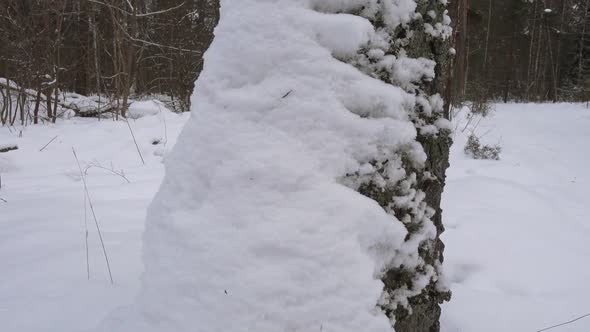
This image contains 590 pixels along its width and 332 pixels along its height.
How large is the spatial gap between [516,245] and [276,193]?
1827 mm

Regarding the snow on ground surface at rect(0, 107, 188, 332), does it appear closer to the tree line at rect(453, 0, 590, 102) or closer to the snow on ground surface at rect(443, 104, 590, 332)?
the snow on ground surface at rect(443, 104, 590, 332)

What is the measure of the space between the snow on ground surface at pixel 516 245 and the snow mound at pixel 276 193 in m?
0.77

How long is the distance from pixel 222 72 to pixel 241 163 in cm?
26

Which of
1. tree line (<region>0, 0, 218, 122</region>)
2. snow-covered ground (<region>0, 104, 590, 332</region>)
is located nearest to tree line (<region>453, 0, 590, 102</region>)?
tree line (<region>0, 0, 218, 122</region>)

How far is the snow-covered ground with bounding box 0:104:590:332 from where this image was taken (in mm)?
1270

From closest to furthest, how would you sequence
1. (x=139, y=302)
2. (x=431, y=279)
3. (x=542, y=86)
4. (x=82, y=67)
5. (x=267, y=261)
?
(x=267, y=261), (x=139, y=302), (x=431, y=279), (x=82, y=67), (x=542, y=86)

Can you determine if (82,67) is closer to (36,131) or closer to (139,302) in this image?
(36,131)

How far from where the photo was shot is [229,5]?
917 mm

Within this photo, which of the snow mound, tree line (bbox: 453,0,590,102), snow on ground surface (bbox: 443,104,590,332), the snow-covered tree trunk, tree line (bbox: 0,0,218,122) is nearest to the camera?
the snow mound

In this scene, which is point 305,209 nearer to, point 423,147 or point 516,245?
point 423,147

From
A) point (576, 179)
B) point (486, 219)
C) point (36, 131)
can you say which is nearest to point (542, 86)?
point (576, 179)

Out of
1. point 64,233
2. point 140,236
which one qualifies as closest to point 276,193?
point 140,236

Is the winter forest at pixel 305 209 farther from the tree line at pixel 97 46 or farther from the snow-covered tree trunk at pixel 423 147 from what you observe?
the tree line at pixel 97 46

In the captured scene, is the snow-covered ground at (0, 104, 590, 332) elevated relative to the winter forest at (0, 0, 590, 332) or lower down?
lower down
